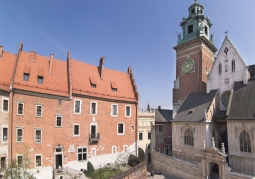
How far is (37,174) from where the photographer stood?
65.7 feet

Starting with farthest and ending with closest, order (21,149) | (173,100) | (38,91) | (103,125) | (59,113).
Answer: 1. (173,100)
2. (103,125)
3. (59,113)
4. (38,91)
5. (21,149)

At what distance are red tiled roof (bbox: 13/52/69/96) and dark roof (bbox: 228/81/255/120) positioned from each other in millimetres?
22222

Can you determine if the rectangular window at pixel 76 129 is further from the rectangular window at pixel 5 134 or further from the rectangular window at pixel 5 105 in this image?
the rectangular window at pixel 5 105

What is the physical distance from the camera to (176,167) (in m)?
25.0

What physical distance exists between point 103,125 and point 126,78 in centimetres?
1048

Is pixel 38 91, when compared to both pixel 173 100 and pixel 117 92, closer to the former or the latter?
pixel 117 92

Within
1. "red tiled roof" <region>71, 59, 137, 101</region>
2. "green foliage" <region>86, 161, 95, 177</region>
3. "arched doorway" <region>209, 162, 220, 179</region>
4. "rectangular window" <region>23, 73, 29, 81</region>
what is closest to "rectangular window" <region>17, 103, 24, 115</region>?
"rectangular window" <region>23, 73, 29, 81</region>

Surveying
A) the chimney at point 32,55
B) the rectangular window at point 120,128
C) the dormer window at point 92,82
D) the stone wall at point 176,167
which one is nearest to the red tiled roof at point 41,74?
the chimney at point 32,55

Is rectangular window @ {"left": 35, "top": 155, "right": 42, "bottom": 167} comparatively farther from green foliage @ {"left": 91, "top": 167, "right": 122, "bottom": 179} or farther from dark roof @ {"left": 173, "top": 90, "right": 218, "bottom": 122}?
dark roof @ {"left": 173, "top": 90, "right": 218, "bottom": 122}

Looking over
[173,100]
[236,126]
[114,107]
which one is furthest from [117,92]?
[236,126]

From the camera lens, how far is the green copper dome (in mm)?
35031

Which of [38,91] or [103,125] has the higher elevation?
[38,91]

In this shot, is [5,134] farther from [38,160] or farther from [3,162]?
[38,160]

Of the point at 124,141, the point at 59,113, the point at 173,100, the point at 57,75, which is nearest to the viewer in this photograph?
the point at 59,113
